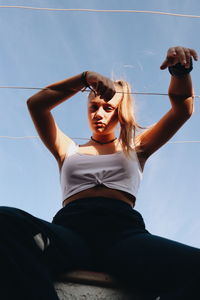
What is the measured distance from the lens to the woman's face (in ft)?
5.37

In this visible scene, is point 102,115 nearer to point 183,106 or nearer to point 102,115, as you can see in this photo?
point 102,115

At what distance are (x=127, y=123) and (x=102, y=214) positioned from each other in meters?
0.48

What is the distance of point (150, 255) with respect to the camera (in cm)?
113

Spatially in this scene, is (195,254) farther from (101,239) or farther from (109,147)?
(109,147)

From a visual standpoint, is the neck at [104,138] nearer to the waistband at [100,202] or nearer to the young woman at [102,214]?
the young woman at [102,214]

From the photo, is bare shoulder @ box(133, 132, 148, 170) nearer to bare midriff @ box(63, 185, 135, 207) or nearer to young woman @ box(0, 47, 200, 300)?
young woman @ box(0, 47, 200, 300)

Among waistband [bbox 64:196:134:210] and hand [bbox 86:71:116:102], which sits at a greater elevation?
hand [bbox 86:71:116:102]

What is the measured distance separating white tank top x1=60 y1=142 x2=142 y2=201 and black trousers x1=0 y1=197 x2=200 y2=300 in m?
0.09

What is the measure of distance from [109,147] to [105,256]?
53 centimetres

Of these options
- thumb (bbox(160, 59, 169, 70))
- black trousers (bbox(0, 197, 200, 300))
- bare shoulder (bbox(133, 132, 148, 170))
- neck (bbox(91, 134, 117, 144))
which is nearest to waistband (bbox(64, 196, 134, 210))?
black trousers (bbox(0, 197, 200, 300))

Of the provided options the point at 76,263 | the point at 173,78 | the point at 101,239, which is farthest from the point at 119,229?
the point at 173,78

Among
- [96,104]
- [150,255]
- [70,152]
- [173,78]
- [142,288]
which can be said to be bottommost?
[142,288]

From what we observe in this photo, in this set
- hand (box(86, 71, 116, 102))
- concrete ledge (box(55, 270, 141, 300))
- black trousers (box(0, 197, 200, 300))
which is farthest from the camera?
hand (box(86, 71, 116, 102))

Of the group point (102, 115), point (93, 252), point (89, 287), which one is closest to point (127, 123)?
point (102, 115)
